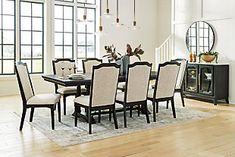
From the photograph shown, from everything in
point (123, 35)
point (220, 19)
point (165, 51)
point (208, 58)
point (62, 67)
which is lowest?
point (62, 67)

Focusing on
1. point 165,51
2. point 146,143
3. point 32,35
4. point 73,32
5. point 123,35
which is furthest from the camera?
point 123,35

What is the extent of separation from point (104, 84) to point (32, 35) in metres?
4.77

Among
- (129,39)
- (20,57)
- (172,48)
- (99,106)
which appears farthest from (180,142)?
(129,39)

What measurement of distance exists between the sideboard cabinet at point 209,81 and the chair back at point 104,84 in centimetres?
319

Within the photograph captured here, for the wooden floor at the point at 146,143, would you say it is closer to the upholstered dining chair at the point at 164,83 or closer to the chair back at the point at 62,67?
the upholstered dining chair at the point at 164,83

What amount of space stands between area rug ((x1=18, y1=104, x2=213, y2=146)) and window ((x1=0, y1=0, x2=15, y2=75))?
2.68 m

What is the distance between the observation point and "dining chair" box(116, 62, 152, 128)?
461cm

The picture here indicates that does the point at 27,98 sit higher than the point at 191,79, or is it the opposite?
the point at 191,79

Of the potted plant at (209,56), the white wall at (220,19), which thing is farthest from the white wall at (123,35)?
the potted plant at (209,56)

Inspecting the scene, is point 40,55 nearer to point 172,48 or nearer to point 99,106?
point 172,48

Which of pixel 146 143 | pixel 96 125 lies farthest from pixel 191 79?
pixel 146 143

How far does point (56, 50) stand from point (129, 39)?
2.49 m

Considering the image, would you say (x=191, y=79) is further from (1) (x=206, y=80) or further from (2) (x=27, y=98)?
(2) (x=27, y=98)

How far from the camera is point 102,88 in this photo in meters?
4.30
